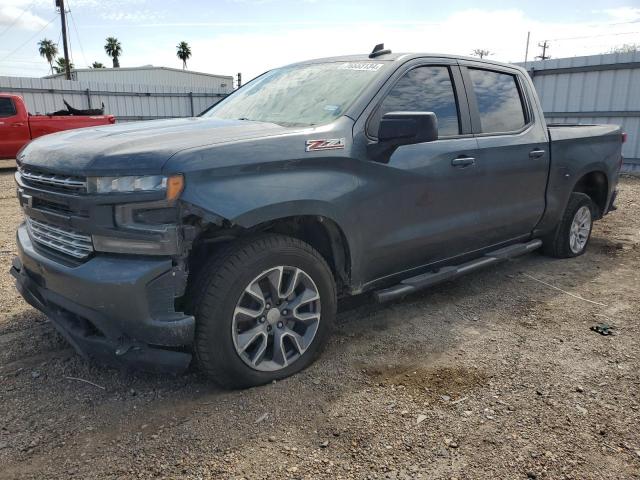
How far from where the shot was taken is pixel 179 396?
2.83m

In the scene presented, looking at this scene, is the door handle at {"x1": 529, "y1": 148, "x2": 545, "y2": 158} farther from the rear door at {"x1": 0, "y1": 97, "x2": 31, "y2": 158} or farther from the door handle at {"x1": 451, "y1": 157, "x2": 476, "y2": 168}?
the rear door at {"x1": 0, "y1": 97, "x2": 31, "y2": 158}

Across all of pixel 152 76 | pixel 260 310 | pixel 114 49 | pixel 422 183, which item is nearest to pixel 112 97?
pixel 422 183

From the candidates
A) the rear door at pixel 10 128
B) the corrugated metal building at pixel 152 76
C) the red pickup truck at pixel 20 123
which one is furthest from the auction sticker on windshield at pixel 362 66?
the corrugated metal building at pixel 152 76

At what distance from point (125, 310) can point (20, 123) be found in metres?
13.0

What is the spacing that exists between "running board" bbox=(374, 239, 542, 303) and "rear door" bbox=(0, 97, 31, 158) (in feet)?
42.0

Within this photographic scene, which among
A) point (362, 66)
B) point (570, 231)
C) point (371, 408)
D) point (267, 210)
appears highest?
point (362, 66)

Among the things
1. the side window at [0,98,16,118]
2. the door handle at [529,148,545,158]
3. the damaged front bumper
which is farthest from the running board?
the side window at [0,98,16,118]

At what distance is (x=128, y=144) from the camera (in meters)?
2.52

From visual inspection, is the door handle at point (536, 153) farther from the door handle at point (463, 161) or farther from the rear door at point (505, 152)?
the door handle at point (463, 161)

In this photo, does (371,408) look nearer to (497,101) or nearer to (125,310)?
(125,310)

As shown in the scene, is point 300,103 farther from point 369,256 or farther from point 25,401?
point 25,401

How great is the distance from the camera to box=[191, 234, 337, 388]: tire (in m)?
2.58

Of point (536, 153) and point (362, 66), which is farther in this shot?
point (536, 153)

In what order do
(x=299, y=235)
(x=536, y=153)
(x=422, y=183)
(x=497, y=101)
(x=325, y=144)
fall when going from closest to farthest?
(x=325, y=144)
(x=299, y=235)
(x=422, y=183)
(x=497, y=101)
(x=536, y=153)
